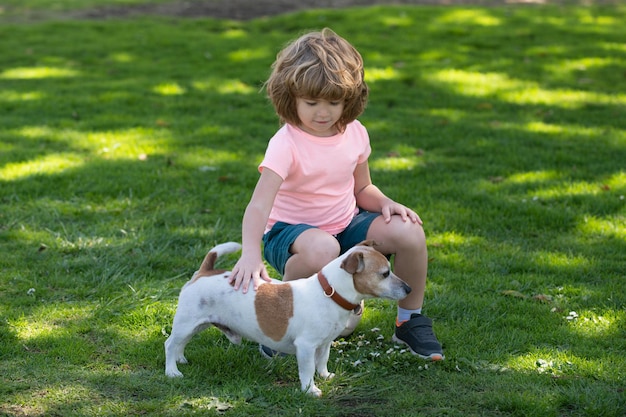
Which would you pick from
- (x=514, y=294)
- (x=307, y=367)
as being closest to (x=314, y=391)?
(x=307, y=367)

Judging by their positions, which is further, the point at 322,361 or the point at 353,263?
the point at 322,361

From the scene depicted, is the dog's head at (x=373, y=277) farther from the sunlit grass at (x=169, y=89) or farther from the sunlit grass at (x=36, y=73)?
the sunlit grass at (x=36, y=73)

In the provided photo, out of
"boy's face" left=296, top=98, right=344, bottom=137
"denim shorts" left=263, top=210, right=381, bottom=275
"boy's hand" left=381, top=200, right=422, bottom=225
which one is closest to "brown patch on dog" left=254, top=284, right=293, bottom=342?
"denim shorts" left=263, top=210, right=381, bottom=275

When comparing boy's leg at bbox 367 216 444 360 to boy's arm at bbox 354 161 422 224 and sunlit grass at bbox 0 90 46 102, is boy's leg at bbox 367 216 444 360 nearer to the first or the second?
boy's arm at bbox 354 161 422 224

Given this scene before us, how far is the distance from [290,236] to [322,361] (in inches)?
25.5

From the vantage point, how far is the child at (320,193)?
3711 millimetres

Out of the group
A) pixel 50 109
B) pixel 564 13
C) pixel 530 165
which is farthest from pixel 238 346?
pixel 564 13

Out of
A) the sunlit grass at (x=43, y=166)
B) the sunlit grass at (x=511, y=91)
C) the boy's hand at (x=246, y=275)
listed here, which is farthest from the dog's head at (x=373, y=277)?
the sunlit grass at (x=511, y=91)

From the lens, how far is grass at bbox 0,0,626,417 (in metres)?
3.63

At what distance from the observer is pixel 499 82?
1009 centimetres

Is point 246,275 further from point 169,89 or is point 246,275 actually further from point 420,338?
point 169,89

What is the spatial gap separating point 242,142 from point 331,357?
429cm

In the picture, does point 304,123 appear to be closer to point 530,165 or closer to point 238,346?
point 238,346

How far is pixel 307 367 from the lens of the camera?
11.5 feet
